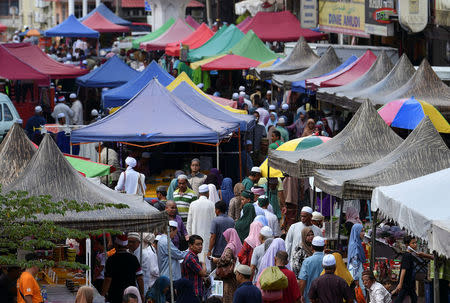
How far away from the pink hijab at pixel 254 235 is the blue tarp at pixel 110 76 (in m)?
18.7

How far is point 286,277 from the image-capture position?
10477 mm

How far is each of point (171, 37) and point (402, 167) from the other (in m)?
34.5

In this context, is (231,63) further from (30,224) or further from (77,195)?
(30,224)

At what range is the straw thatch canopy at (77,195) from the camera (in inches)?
414

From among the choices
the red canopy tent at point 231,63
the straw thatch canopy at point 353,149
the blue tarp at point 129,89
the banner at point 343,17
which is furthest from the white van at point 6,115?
the banner at point 343,17

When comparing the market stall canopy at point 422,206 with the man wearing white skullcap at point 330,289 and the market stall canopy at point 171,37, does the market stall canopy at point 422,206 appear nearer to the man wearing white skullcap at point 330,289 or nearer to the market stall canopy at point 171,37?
the man wearing white skullcap at point 330,289

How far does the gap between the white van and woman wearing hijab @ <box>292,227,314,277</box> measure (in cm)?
1230

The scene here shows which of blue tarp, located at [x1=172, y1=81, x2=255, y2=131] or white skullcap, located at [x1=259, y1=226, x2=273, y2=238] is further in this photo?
blue tarp, located at [x1=172, y1=81, x2=255, y2=131]

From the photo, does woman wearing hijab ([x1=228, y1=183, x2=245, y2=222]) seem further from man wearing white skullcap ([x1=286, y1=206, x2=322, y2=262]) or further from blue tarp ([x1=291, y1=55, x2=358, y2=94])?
blue tarp ([x1=291, y1=55, x2=358, y2=94])

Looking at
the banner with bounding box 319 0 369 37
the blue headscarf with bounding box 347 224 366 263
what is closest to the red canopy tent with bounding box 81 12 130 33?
the banner with bounding box 319 0 369 37

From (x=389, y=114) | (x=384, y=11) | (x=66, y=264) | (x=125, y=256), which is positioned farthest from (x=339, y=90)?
(x=66, y=264)

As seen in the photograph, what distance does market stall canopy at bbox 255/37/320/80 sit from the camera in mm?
29891

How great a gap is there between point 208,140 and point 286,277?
798 centimetres

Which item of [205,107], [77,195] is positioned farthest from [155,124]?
[77,195]
